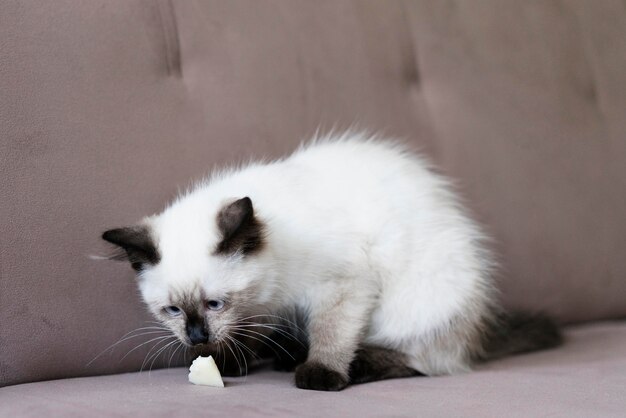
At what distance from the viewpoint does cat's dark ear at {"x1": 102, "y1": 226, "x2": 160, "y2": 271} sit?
1.55 meters

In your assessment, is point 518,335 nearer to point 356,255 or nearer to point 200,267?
point 356,255

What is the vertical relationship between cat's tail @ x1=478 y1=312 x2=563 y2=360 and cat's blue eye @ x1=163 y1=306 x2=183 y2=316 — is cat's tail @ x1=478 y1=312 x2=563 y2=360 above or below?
below

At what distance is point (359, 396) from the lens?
1.48 m

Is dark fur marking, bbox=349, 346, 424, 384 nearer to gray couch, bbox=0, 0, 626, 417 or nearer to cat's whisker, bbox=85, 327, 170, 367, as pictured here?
gray couch, bbox=0, 0, 626, 417

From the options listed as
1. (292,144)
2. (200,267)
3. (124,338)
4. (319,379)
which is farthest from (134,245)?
(292,144)

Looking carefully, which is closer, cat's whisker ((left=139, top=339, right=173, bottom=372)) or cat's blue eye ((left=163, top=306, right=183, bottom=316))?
cat's blue eye ((left=163, top=306, right=183, bottom=316))

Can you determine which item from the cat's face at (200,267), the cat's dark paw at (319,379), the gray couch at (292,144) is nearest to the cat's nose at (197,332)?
the cat's face at (200,267)

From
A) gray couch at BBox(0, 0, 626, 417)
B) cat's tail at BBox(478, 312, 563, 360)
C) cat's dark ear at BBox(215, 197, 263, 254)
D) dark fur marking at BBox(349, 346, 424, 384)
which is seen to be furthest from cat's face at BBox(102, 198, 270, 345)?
cat's tail at BBox(478, 312, 563, 360)

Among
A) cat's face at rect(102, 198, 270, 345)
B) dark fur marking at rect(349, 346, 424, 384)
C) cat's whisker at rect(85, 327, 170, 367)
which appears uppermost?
cat's face at rect(102, 198, 270, 345)

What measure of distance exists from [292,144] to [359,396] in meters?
0.81

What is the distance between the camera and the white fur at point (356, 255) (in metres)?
1.73

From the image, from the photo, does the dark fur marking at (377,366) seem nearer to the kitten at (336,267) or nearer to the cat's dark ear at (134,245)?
the kitten at (336,267)

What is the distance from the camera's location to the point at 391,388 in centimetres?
157

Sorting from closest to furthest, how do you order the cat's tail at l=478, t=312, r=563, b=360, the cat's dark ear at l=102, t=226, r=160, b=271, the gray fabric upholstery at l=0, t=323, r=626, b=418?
the gray fabric upholstery at l=0, t=323, r=626, b=418 < the cat's dark ear at l=102, t=226, r=160, b=271 < the cat's tail at l=478, t=312, r=563, b=360
